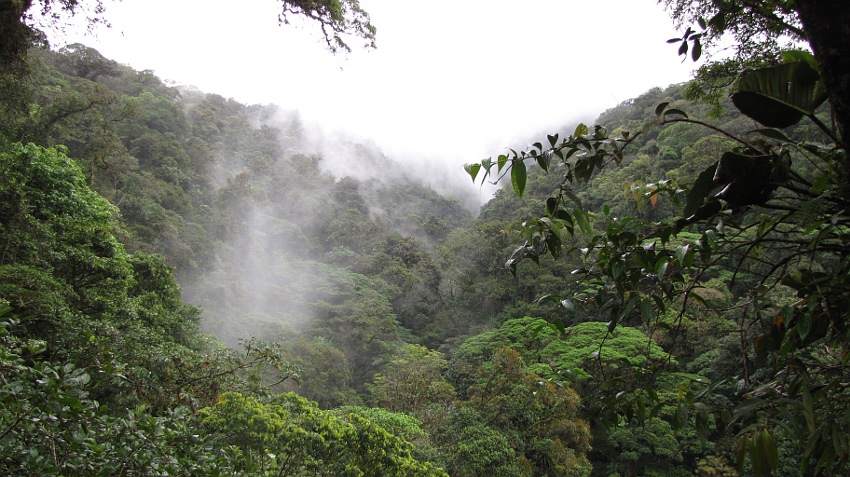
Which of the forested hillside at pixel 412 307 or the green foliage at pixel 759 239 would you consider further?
the forested hillside at pixel 412 307

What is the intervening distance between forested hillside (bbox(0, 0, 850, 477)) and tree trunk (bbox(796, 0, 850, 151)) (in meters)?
0.07

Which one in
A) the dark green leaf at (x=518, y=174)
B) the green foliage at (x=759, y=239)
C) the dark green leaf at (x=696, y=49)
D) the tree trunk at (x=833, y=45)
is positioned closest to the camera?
the tree trunk at (x=833, y=45)

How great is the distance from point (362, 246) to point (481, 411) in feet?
51.6

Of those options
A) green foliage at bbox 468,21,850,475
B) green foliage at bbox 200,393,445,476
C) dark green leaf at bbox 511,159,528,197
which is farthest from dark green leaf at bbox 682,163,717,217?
green foliage at bbox 200,393,445,476

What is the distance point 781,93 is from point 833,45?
10cm

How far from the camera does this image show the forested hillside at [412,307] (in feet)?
3.10

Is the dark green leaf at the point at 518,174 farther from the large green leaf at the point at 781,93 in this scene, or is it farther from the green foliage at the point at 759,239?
the large green leaf at the point at 781,93

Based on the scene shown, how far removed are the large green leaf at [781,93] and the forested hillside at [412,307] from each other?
14mm

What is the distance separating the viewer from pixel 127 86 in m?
23.2

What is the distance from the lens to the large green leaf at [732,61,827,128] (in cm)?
69

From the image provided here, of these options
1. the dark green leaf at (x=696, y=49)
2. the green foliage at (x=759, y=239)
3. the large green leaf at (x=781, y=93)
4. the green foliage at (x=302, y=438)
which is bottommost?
the green foliage at (x=302, y=438)

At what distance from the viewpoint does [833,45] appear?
0.61 meters

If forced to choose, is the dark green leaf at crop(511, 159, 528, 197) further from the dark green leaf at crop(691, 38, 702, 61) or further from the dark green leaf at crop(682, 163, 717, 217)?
the dark green leaf at crop(691, 38, 702, 61)

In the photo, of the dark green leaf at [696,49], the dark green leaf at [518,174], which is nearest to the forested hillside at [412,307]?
the dark green leaf at [518,174]
